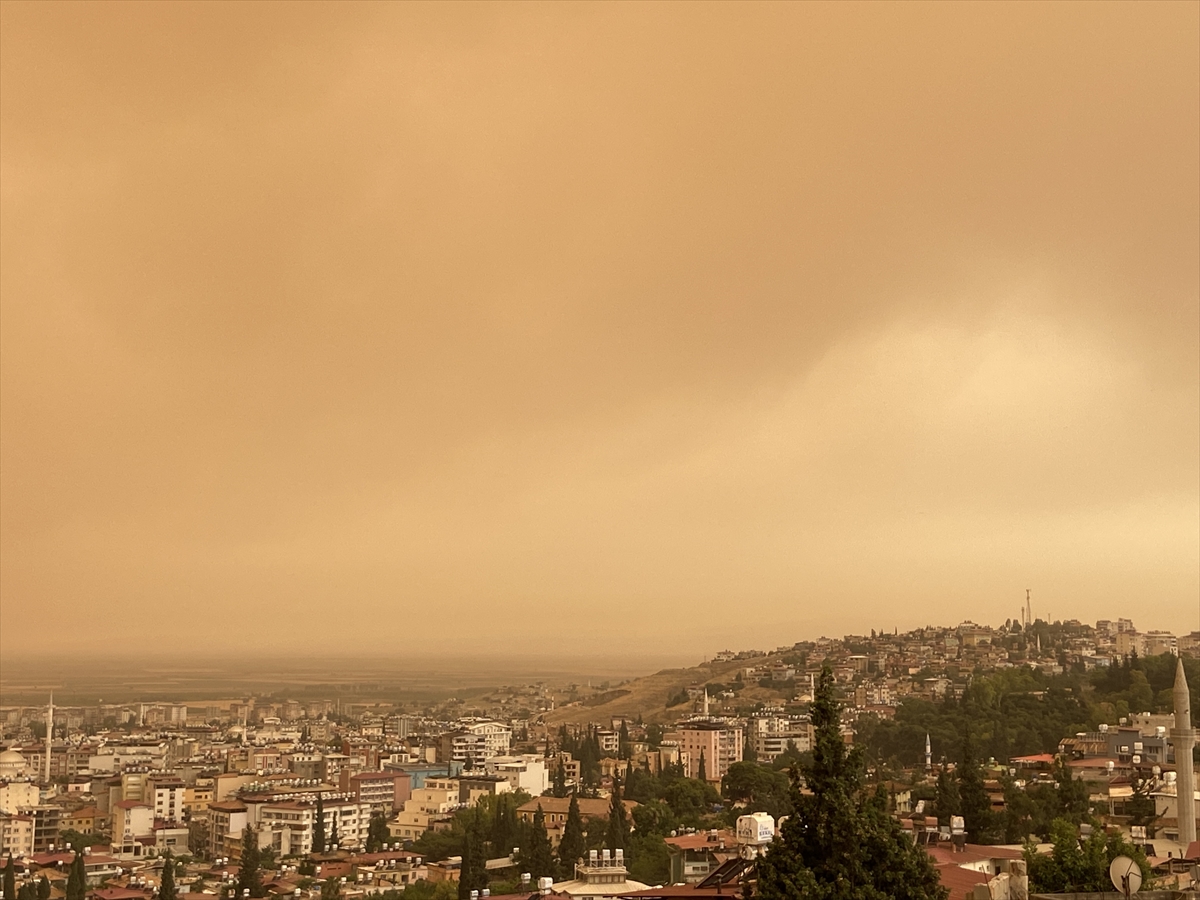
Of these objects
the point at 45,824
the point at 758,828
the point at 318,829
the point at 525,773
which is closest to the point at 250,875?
the point at 318,829

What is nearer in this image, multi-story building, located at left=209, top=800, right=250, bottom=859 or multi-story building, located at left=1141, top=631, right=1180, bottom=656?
multi-story building, located at left=209, top=800, right=250, bottom=859

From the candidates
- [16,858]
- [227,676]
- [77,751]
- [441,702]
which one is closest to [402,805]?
[16,858]

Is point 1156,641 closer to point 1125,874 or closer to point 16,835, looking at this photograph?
point 16,835

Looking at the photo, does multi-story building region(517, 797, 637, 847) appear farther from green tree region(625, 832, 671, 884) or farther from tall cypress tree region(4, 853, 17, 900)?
tall cypress tree region(4, 853, 17, 900)

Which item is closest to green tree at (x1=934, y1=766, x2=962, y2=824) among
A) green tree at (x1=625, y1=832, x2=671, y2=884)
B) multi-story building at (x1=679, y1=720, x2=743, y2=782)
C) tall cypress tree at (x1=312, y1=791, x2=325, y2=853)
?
green tree at (x1=625, y1=832, x2=671, y2=884)

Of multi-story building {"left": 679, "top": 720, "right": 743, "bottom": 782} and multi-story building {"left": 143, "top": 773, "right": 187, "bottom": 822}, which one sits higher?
multi-story building {"left": 679, "top": 720, "right": 743, "bottom": 782}

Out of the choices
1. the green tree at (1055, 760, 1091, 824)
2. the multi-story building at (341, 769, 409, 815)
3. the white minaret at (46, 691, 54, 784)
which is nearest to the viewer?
the green tree at (1055, 760, 1091, 824)

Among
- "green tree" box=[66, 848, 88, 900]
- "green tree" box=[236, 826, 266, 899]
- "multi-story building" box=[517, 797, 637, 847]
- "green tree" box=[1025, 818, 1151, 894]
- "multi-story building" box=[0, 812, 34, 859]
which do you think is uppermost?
"green tree" box=[1025, 818, 1151, 894]

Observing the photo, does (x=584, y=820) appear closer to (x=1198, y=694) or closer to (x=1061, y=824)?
(x=1198, y=694)
